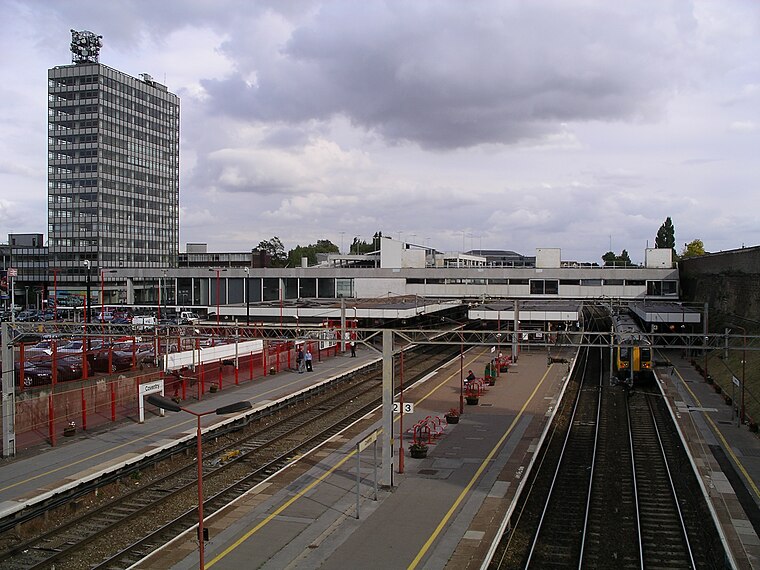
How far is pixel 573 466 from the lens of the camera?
2258 centimetres

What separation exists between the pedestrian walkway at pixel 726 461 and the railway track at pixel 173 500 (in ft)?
42.4

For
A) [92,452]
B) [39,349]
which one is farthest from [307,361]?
[92,452]

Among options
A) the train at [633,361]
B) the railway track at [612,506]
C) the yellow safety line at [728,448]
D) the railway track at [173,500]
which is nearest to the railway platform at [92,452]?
the railway track at [173,500]

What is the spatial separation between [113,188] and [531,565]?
96.5 meters

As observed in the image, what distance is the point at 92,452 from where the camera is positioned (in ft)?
70.2

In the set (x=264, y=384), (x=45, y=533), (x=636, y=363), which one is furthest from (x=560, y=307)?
(x=45, y=533)

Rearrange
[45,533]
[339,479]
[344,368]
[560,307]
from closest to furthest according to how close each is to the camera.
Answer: [45,533] < [339,479] < [344,368] < [560,307]

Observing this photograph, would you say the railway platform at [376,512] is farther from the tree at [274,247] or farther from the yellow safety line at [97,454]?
the tree at [274,247]

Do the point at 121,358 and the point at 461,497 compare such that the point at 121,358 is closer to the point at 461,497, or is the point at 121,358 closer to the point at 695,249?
the point at 461,497

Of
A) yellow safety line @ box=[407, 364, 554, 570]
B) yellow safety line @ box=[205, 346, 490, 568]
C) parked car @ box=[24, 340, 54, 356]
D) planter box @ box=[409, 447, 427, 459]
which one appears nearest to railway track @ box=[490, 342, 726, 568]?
yellow safety line @ box=[407, 364, 554, 570]

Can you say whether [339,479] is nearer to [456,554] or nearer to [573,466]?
[456,554]

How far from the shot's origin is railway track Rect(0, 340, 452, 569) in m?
14.9

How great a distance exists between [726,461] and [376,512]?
12956 mm

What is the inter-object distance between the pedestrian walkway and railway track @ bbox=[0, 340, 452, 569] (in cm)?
1293
